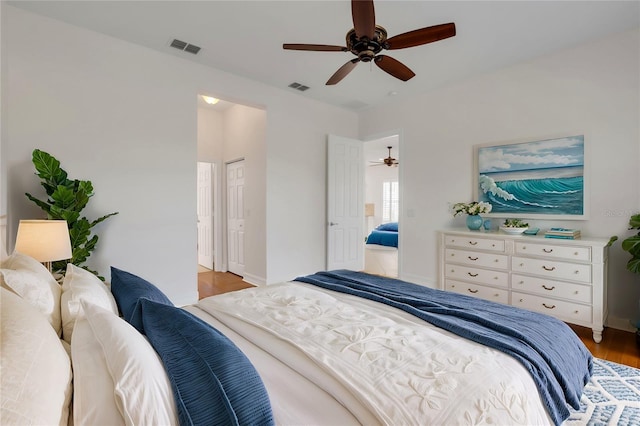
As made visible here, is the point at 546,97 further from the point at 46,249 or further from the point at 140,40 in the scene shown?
the point at 46,249

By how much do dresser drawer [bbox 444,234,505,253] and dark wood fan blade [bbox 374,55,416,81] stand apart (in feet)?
6.28

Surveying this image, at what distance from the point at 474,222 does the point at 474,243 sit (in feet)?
1.05

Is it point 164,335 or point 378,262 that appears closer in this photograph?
point 164,335

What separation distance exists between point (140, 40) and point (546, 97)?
434 centimetres

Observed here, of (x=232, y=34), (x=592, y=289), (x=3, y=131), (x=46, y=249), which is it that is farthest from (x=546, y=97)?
(x=3, y=131)

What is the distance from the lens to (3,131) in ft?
7.97

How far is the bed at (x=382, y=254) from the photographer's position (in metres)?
5.54

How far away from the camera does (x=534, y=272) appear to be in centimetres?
305

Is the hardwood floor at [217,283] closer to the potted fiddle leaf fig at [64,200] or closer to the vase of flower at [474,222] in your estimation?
the potted fiddle leaf fig at [64,200]

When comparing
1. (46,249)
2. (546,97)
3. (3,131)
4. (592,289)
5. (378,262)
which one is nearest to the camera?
(46,249)

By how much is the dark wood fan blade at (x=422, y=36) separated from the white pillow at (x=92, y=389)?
2379mm

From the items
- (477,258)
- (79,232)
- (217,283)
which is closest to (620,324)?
(477,258)

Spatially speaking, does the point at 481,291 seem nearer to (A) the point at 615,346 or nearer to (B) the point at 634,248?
(A) the point at 615,346

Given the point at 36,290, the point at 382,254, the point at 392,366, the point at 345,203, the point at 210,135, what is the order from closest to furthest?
the point at 392,366 → the point at 36,290 → the point at 345,203 → the point at 210,135 → the point at 382,254
